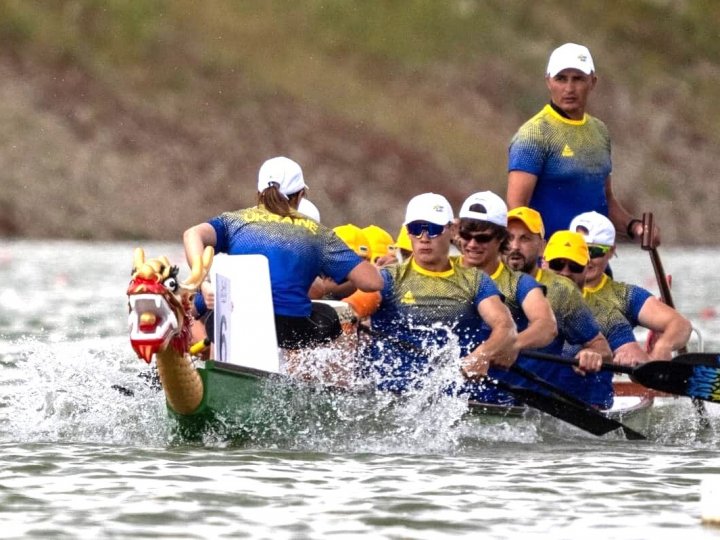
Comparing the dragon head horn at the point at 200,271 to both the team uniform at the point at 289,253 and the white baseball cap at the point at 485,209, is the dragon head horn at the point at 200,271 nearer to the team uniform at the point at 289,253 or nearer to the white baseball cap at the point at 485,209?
the team uniform at the point at 289,253

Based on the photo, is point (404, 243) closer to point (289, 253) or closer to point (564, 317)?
point (564, 317)

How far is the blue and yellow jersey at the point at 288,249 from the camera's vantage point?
10.4m

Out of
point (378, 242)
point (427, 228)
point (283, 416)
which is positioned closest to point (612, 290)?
point (427, 228)

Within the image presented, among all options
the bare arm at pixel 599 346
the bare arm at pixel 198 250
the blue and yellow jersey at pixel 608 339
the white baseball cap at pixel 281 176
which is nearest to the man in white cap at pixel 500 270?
the bare arm at pixel 599 346

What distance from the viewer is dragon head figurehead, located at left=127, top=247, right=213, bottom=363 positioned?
8.78 metres

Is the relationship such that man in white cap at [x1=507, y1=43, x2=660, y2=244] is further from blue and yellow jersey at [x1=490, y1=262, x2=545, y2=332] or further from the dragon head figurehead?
the dragon head figurehead

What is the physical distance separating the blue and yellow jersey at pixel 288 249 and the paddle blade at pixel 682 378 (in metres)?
2.03

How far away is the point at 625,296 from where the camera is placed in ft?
38.6

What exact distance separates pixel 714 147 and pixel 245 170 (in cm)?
2404

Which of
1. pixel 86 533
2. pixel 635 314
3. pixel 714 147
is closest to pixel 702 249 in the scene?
pixel 714 147

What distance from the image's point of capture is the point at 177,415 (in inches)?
386

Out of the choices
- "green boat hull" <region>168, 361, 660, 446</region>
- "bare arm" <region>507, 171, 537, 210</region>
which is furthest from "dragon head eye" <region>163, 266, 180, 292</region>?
"bare arm" <region>507, 171, 537, 210</region>

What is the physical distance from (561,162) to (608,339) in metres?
1.29

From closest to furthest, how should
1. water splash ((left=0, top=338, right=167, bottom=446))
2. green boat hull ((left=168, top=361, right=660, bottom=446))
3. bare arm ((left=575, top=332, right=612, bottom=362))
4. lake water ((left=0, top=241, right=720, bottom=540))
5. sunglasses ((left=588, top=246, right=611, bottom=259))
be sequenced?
lake water ((left=0, top=241, right=720, bottom=540))
green boat hull ((left=168, top=361, right=660, bottom=446))
water splash ((left=0, top=338, right=167, bottom=446))
bare arm ((left=575, top=332, right=612, bottom=362))
sunglasses ((left=588, top=246, right=611, bottom=259))
